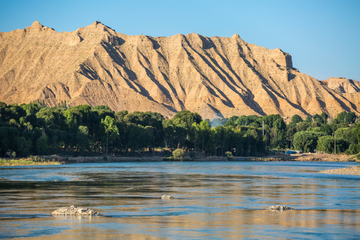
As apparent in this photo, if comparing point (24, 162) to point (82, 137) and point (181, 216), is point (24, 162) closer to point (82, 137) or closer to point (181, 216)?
point (82, 137)

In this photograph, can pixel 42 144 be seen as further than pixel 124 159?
No

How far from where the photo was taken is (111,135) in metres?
115

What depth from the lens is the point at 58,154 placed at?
355 ft

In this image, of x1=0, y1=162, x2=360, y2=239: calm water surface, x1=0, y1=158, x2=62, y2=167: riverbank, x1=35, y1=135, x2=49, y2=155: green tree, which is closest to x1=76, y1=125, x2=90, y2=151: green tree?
x1=35, y1=135, x2=49, y2=155: green tree

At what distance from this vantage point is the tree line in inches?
3875

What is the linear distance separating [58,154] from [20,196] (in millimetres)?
78272

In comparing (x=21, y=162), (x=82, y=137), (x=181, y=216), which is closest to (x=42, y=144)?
(x=21, y=162)

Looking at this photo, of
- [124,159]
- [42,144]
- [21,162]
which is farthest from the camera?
[124,159]

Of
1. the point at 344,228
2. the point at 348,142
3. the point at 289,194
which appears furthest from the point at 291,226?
the point at 348,142

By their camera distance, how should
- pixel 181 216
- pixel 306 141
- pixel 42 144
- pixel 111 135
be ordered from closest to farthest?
pixel 181 216 → pixel 42 144 → pixel 111 135 → pixel 306 141

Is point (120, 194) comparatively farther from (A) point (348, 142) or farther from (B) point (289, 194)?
(A) point (348, 142)

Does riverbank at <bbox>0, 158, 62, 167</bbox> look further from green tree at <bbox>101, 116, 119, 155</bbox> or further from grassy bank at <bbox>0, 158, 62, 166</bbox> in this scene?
green tree at <bbox>101, 116, 119, 155</bbox>

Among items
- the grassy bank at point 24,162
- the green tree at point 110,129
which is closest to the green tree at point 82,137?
the green tree at point 110,129

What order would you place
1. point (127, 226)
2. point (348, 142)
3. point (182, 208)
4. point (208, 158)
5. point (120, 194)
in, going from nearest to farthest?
point (127, 226)
point (182, 208)
point (120, 194)
point (208, 158)
point (348, 142)
